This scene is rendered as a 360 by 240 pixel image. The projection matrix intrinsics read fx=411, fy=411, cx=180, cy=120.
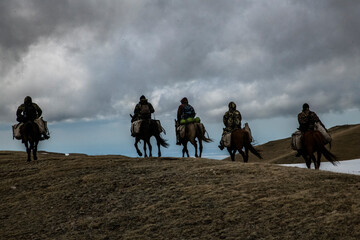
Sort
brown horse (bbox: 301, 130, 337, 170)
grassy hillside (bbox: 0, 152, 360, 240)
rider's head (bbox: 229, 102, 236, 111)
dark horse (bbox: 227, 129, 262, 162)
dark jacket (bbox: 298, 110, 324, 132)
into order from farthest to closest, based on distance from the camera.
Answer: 1. rider's head (bbox: 229, 102, 236, 111)
2. dark horse (bbox: 227, 129, 262, 162)
3. dark jacket (bbox: 298, 110, 324, 132)
4. brown horse (bbox: 301, 130, 337, 170)
5. grassy hillside (bbox: 0, 152, 360, 240)

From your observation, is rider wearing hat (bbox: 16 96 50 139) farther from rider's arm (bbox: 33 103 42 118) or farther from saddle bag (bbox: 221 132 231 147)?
saddle bag (bbox: 221 132 231 147)

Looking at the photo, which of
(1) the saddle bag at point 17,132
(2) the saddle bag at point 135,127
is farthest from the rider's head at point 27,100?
(2) the saddle bag at point 135,127

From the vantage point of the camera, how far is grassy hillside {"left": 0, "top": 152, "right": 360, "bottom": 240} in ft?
24.3

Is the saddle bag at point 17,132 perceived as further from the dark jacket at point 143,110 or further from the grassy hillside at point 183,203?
the dark jacket at point 143,110

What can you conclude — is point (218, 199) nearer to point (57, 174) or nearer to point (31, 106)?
point (57, 174)

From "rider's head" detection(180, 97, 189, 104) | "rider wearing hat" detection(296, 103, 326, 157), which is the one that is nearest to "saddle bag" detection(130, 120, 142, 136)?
"rider's head" detection(180, 97, 189, 104)

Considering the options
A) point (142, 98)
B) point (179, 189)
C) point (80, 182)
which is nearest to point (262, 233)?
point (179, 189)

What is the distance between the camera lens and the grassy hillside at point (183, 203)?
7.41 metres

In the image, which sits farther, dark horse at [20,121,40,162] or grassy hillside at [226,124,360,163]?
grassy hillside at [226,124,360,163]

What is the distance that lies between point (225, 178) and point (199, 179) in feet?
2.22

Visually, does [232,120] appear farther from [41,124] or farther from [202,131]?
[41,124]

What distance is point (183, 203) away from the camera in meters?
8.95

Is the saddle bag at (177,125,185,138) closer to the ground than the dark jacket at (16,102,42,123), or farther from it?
closer to the ground

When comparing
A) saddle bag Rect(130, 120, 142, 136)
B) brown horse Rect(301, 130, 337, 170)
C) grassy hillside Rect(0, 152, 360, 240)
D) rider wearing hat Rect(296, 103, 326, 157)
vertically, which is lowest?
grassy hillside Rect(0, 152, 360, 240)
